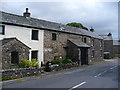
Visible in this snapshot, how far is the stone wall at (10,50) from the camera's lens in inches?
517

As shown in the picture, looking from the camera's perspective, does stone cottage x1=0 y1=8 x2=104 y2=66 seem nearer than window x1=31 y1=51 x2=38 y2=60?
Yes

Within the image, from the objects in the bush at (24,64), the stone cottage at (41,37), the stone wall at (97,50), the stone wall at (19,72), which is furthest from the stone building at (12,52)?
the stone wall at (97,50)

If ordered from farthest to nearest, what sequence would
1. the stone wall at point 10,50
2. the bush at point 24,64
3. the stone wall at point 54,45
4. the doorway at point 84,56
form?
the doorway at point 84,56
the stone wall at point 54,45
the bush at point 24,64
the stone wall at point 10,50

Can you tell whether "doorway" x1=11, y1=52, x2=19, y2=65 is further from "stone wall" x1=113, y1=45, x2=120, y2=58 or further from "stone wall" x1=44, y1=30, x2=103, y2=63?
"stone wall" x1=113, y1=45, x2=120, y2=58

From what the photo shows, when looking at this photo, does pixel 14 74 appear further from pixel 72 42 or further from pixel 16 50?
pixel 72 42

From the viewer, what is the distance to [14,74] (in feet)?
40.5

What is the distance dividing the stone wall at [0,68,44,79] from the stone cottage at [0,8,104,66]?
12.0 ft

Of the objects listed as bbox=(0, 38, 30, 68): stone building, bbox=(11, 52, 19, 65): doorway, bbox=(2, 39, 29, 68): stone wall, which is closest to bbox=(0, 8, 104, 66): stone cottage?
bbox=(0, 38, 30, 68): stone building

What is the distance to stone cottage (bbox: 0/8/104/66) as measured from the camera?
16359mm

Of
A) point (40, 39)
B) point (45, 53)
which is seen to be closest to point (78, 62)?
point (45, 53)

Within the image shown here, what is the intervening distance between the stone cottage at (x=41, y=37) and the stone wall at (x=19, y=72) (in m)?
3.66

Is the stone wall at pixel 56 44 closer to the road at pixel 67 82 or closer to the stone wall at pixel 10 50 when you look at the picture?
the stone wall at pixel 10 50

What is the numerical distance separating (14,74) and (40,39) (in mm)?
8060

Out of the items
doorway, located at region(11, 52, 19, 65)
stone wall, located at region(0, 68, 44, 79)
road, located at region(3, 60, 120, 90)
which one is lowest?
road, located at region(3, 60, 120, 90)
